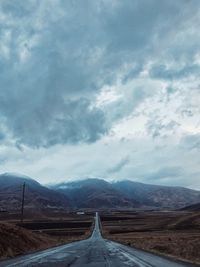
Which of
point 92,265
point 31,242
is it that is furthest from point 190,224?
point 92,265

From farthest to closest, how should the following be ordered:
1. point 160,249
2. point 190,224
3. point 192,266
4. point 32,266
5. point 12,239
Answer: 1. point 190,224
2. point 12,239
3. point 160,249
4. point 32,266
5. point 192,266

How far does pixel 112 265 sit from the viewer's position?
91.5 ft

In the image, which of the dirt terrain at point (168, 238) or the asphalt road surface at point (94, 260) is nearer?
the asphalt road surface at point (94, 260)

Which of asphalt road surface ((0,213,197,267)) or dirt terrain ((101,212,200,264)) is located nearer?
asphalt road surface ((0,213,197,267))

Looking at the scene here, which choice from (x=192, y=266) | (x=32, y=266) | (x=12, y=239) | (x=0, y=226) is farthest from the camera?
(x=0, y=226)

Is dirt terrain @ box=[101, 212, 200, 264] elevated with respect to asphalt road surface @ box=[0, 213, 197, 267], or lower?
elevated

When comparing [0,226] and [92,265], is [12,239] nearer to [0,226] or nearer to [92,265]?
[0,226]

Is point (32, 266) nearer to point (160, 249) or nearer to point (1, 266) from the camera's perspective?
point (1, 266)

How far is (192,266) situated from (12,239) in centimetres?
3201

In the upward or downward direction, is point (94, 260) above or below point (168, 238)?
below

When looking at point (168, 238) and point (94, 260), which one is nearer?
point (94, 260)

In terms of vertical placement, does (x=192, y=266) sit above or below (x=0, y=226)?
below

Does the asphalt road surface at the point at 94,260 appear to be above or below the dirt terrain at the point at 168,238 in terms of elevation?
below

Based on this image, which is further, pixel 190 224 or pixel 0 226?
pixel 190 224
